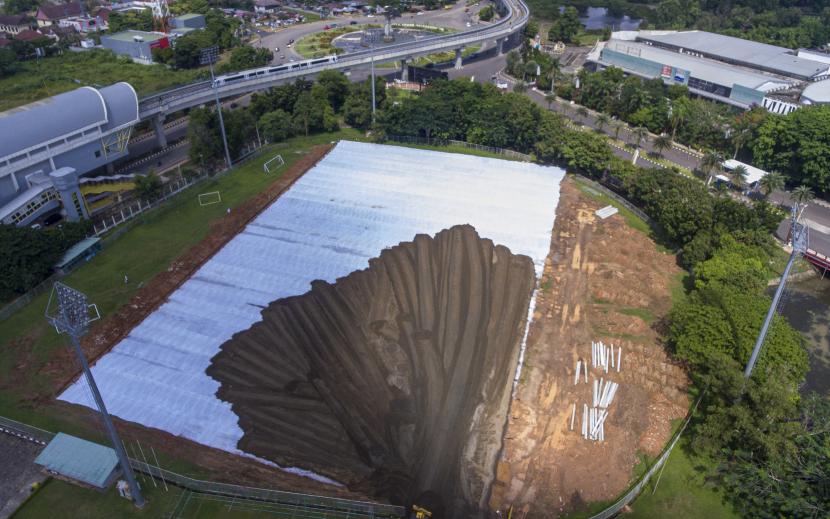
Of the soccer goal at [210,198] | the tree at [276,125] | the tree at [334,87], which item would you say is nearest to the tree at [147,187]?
the soccer goal at [210,198]

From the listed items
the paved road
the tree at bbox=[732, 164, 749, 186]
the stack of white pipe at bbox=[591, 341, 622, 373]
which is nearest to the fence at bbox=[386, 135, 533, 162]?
the tree at bbox=[732, 164, 749, 186]

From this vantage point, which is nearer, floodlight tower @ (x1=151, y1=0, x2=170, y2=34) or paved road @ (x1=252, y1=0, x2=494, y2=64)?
paved road @ (x1=252, y1=0, x2=494, y2=64)

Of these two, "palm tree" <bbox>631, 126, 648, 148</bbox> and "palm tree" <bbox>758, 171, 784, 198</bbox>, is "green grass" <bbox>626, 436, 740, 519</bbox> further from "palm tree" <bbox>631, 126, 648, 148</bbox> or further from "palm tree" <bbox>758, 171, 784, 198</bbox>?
"palm tree" <bbox>631, 126, 648, 148</bbox>

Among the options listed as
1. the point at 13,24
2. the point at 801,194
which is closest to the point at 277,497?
the point at 801,194

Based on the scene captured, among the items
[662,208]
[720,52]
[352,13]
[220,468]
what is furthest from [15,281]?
[352,13]

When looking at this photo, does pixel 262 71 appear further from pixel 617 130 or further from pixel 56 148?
pixel 617 130

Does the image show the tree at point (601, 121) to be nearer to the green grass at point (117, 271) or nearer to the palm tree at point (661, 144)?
the palm tree at point (661, 144)
